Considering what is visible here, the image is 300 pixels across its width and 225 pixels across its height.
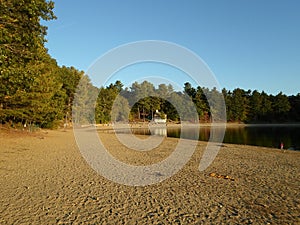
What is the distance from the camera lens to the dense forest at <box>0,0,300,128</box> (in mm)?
11367

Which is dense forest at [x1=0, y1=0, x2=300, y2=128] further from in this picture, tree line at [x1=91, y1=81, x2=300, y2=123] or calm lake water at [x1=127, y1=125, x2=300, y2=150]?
calm lake water at [x1=127, y1=125, x2=300, y2=150]

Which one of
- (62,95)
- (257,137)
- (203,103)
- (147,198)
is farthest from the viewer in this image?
(203,103)

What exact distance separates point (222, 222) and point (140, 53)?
18902 millimetres

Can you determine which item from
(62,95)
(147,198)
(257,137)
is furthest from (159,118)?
(147,198)

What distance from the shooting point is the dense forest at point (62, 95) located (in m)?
11.4

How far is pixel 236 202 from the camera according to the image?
745cm

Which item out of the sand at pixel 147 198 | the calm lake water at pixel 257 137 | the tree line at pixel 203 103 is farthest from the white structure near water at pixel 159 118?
the sand at pixel 147 198

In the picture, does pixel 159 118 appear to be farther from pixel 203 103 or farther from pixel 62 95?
pixel 62 95

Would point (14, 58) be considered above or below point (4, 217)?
above

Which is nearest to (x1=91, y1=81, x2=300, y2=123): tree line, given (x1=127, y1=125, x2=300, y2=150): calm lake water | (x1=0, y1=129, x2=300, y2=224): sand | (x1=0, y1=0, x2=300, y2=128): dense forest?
(x1=0, y1=0, x2=300, y2=128): dense forest

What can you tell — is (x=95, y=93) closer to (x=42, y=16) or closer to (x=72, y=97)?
(x=72, y=97)

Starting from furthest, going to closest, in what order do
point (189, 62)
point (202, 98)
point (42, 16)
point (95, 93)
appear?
point (202, 98) < point (95, 93) < point (189, 62) < point (42, 16)

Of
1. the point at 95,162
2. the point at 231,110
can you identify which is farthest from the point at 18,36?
the point at 231,110

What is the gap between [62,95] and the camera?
40531 millimetres
